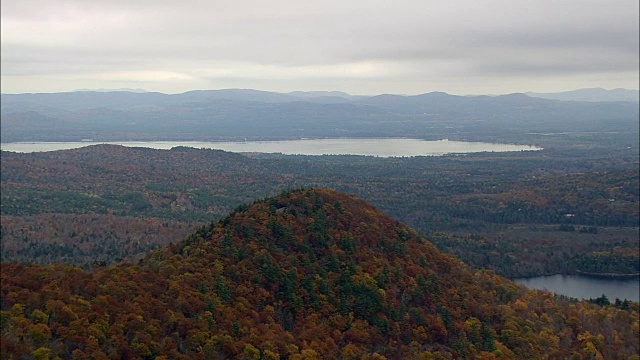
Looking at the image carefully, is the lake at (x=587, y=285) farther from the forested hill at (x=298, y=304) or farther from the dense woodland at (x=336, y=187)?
the forested hill at (x=298, y=304)

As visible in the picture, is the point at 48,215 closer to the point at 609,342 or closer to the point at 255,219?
the point at 255,219

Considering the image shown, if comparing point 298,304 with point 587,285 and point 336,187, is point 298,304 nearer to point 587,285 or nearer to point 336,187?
point 587,285

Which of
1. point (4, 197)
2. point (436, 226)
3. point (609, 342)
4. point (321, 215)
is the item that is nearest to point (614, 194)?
point (436, 226)

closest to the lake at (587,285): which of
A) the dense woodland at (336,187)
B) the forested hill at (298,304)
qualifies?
the dense woodland at (336,187)

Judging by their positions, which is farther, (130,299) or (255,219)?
(255,219)

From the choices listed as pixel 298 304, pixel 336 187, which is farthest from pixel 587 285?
pixel 336 187

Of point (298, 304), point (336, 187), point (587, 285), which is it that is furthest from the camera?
point (336, 187)
